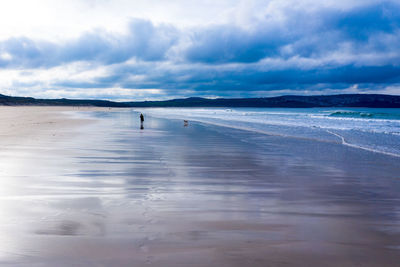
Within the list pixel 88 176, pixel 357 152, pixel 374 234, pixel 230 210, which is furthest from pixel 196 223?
pixel 357 152

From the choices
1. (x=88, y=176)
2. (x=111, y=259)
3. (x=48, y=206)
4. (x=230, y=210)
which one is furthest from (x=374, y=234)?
(x=88, y=176)

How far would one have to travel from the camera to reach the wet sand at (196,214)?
468 cm

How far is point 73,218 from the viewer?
612 centimetres

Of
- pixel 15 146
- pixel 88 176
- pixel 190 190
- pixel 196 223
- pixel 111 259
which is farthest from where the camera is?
pixel 15 146

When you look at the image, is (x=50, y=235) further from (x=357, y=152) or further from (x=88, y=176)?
(x=357, y=152)

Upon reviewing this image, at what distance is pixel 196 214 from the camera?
6.48 meters

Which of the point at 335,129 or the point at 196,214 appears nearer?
the point at 196,214

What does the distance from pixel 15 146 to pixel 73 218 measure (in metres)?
11.9

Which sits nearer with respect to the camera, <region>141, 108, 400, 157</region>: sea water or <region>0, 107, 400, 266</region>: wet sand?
<region>0, 107, 400, 266</region>: wet sand

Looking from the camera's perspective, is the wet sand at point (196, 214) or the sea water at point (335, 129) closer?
the wet sand at point (196, 214)

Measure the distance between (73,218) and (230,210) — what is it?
107 inches

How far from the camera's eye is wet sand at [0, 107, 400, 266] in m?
4.68

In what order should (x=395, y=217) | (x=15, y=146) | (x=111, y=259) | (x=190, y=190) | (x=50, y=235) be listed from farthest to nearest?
(x=15, y=146) < (x=190, y=190) < (x=395, y=217) < (x=50, y=235) < (x=111, y=259)

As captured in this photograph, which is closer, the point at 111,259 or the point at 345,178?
the point at 111,259
